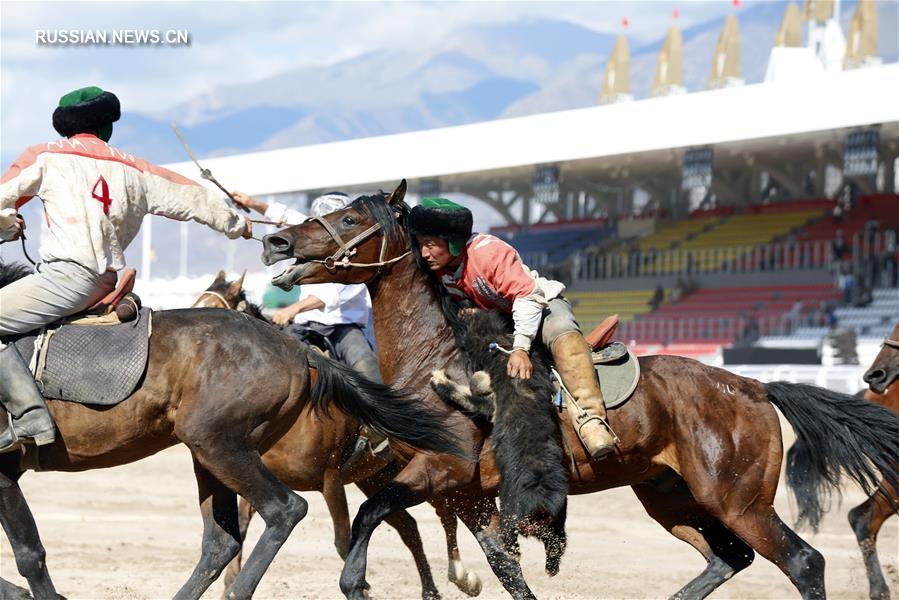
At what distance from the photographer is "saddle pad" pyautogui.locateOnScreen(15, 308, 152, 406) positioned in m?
5.93

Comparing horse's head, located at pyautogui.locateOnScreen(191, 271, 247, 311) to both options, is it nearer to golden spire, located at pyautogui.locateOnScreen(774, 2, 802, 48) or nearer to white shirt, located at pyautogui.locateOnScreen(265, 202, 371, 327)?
white shirt, located at pyautogui.locateOnScreen(265, 202, 371, 327)

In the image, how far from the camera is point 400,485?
20.2 feet

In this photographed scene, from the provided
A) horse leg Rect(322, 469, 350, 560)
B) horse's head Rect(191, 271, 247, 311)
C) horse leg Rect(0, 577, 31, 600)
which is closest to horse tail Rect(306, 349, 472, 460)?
horse leg Rect(322, 469, 350, 560)

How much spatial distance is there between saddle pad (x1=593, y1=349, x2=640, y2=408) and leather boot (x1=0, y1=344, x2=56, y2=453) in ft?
9.13

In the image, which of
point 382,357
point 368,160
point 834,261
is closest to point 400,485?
point 382,357

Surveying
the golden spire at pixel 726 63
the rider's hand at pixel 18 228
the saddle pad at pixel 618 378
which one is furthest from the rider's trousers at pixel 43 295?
the golden spire at pixel 726 63

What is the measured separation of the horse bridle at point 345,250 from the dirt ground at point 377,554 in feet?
9.33

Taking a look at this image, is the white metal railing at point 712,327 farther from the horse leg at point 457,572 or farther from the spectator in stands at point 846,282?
the horse leg at point 457,572

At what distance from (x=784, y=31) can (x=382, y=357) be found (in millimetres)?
30843

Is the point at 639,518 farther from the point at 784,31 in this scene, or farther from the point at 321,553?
the point at 784,31

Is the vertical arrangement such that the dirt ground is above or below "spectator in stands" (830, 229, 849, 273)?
above

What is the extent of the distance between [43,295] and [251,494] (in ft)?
4.53

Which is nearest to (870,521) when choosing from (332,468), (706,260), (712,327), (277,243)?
(332,468)

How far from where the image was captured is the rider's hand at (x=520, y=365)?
6.20 m
